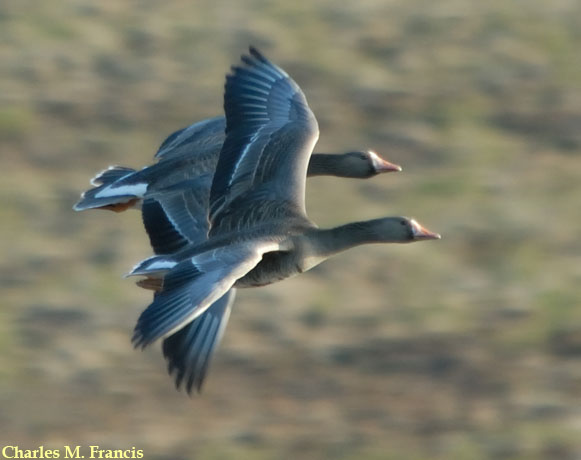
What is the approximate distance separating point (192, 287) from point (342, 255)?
19.9 feet

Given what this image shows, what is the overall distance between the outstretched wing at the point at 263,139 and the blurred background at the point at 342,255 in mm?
2988

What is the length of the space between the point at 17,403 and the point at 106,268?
5.90 feet

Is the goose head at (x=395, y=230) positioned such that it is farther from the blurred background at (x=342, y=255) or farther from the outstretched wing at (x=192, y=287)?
the blurred background at (x=342, y=255)

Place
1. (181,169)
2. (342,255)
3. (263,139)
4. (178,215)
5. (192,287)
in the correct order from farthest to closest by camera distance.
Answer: (342,255), (181,169), (178,215), (263,139), (192,287)

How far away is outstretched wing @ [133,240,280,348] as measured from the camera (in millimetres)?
7246

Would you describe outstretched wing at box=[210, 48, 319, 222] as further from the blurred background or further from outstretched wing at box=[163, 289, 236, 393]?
the blurred background

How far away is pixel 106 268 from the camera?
13336 mm

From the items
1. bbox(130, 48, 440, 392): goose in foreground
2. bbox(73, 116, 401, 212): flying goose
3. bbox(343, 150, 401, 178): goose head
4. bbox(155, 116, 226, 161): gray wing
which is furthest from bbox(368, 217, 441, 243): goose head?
bbox(155, 116, 226, 161): gray wing

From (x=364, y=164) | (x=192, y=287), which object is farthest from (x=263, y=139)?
(x=192, y=287)

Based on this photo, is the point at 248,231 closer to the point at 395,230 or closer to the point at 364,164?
the point at 395,230

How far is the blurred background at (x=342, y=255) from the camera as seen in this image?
39.2ft

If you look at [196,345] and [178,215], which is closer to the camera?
[196,345]

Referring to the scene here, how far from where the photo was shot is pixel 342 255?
13.5m

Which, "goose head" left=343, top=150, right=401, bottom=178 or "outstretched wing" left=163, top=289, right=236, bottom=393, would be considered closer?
"outstretched wing" left=163, top=289, right=236, bottom=393
